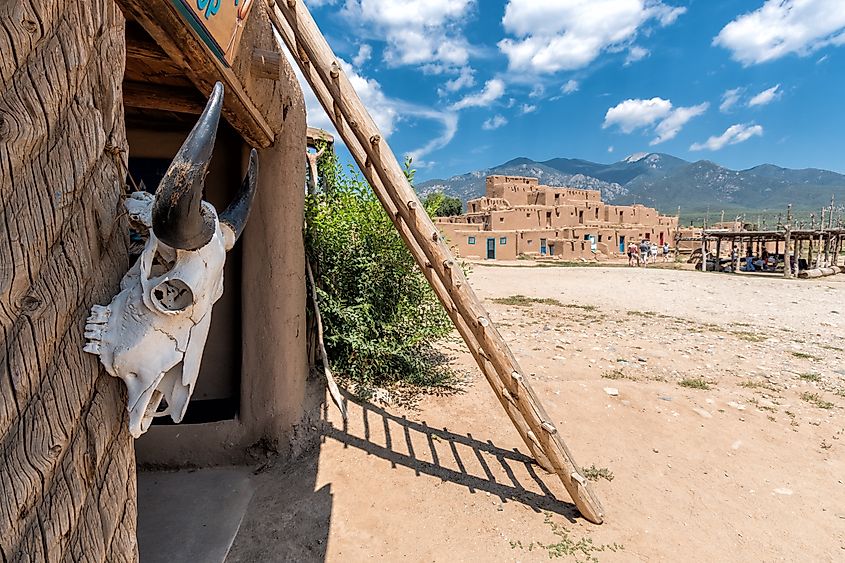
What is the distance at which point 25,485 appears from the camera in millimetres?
1025

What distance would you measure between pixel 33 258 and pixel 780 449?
538 centimetres

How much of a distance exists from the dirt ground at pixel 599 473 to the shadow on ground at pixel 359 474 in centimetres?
1

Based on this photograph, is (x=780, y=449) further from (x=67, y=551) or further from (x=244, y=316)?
(x=67, y=551)

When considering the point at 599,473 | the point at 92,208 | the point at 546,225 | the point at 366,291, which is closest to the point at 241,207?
the point at 92,208

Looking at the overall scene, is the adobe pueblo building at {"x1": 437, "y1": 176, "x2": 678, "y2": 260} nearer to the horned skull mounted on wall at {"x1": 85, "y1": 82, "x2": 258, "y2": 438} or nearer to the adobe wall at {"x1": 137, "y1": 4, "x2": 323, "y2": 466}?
the adobe wall at {"x1": 137, "y1": 4, "x2": 323, "y2": 466}

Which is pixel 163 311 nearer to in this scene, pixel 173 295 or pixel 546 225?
pixel 173 295

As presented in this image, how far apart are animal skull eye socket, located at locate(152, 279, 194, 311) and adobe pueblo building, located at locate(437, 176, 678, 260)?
26.0m

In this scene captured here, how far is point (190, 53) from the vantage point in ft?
6.38

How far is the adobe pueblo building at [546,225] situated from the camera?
1192 inches

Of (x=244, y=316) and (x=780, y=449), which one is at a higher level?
(x=244, y=316)

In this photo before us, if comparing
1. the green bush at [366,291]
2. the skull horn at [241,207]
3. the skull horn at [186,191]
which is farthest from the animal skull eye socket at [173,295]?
the green bush at [366,291]

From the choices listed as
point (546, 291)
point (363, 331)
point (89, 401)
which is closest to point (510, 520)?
point (363, 331)

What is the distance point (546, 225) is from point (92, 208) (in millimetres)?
36143

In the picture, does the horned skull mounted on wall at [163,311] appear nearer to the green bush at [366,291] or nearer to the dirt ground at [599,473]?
the dirt ground at [599,473]
